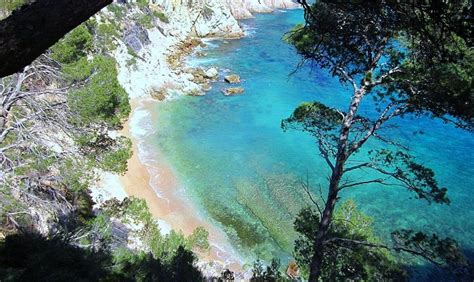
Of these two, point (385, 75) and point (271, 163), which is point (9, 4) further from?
point (271, 163)

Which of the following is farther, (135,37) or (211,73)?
(135,37)

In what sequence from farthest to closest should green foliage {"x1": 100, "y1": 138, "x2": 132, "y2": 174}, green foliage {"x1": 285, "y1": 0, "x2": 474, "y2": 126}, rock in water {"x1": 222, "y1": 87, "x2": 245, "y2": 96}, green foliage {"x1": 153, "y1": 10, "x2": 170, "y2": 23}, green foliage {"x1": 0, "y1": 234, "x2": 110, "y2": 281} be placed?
green foliage {"x1": 153, "y1": 10, "x2": 170, "y2": 23}
rock in water {"x1": 222, "y1": 87, "x2": 245, "y2": 96}
green foliage {"x1": 100, "y1": 138, "x2": 132, "y2": 174}
green foliage {"x1": 0, "y1": 234, "x2": 110, "y2": 281}
green foliage {"x1": 285, "y1": 0, "x2": 474, "y2": 126}

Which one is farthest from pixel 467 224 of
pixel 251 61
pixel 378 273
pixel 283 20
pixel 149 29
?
pixel 283 20

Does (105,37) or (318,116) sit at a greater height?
(105,37)

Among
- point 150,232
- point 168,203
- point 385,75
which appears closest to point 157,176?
point 168,203

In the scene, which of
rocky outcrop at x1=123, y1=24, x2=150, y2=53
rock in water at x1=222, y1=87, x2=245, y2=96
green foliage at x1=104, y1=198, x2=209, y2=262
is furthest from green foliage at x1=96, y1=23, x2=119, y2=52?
green foliage at x1=104, y1=198, x2=209, y2=262

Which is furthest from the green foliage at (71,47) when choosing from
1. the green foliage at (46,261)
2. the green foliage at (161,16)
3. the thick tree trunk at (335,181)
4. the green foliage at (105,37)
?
the green foliage at (161,16)

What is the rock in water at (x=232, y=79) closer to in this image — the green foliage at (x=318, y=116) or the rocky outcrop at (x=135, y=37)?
the rocky outcrop at (x=135, y=37)

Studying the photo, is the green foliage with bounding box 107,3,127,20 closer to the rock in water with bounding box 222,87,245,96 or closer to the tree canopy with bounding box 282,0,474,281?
the rock in water with bounding box 222,87,245,96
